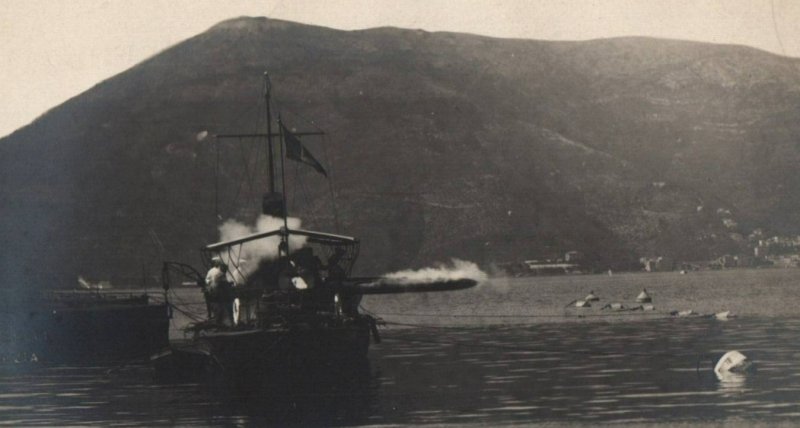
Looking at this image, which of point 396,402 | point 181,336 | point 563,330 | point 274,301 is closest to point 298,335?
point 274,301

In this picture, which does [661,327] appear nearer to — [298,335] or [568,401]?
[298,335]

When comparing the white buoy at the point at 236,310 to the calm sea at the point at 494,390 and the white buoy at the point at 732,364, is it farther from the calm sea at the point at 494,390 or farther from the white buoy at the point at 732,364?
the white buoy at the point at 732,364

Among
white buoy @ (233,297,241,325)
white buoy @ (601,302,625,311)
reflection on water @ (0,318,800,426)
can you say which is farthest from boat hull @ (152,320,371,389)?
white buoy @ (601,302,625,311)

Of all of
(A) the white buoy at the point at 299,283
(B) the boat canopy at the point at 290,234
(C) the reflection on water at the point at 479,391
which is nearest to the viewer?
(C) the reflection on water at the point at 479,391

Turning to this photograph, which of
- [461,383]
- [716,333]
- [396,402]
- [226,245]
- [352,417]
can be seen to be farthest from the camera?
[716,333]

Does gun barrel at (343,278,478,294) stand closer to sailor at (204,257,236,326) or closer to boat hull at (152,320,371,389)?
boat hull at (152,320,371,389)

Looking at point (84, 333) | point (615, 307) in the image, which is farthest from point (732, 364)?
point (615, 307)

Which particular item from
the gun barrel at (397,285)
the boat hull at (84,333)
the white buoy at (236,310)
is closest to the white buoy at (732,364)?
the gun barrel at (397,285)

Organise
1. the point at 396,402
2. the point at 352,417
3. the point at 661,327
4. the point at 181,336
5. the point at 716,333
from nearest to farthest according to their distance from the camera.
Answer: the point at 352,417 → the point at 396,402 → the point at 716,333 → the point at 661,327 → the point at 181,336
